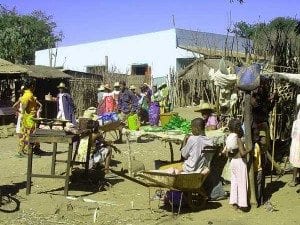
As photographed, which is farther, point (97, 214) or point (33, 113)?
point (33, 113)

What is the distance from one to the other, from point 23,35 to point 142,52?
37.0 feet

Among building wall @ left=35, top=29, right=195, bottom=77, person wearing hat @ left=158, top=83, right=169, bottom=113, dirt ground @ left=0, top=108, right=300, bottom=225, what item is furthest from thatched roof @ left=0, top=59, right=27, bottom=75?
building wall @ left=35, top=29, right=195, bottom=77

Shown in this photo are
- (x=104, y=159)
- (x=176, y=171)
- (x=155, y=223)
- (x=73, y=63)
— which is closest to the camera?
(x=155, y=223)

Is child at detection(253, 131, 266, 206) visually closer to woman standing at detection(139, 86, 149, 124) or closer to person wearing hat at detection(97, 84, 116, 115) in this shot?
person wearing hat at detection(97, 84, 116, 115)

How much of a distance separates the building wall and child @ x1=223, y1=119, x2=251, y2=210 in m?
18.5

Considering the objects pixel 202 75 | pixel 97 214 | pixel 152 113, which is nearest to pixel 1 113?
pixel 152 113

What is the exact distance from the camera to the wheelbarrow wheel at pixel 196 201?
24.1 ft

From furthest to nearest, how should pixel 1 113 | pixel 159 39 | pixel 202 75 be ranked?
pixel 159 39
pixel 202 75
pixel 1 113

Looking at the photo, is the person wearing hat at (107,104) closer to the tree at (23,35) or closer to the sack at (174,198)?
the sack at (174,198)

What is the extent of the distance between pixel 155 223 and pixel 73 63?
2619 cm

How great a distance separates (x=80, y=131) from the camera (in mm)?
8500

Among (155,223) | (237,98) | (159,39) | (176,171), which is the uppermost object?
(159,39)

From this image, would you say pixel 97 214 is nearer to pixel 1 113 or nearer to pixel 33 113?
pixel 33 113

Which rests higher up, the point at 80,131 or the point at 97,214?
the point at 80,131
